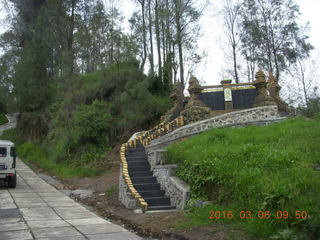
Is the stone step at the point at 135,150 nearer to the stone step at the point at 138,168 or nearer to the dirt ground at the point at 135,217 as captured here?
the dirt ground at the point at 135,217

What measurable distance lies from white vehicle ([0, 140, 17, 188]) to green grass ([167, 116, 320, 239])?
8.18m

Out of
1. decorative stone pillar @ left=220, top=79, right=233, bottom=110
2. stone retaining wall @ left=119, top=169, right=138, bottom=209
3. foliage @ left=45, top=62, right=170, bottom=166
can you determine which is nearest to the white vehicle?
foliage @ left=45, top=62, right=170, bottom=166

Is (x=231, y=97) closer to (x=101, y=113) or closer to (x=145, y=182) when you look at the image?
(x=101, y=113)

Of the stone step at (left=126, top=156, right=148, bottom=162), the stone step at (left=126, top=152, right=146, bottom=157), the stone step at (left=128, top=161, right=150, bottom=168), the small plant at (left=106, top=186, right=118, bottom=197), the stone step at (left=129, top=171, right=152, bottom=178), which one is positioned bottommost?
the small plant at (left=106, top=186, right=118, bottom=197)

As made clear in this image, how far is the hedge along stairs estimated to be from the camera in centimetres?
1076

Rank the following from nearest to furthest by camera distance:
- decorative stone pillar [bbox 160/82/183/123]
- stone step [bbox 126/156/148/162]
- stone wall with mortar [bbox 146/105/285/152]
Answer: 1. stone step [bbox 126/156/148/162]
2. stone wall with mortar [bbox 146/105/285/152]
3. decorative stone pillar [bbox 160/82/183/123]

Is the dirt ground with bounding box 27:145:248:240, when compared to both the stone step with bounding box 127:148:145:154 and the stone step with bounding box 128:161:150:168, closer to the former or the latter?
the stone step with bounding box 128:161:150:168

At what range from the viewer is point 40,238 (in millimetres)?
7727

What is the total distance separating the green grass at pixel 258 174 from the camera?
6.19 metres

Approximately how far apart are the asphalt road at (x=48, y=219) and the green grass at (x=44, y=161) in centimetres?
351

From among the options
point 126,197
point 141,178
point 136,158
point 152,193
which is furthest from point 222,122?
point 126,197

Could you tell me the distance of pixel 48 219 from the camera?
9.94 metres

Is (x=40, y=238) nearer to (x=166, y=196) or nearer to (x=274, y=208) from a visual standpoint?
(x=166, y=196)

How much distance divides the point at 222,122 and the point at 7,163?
418 inches
